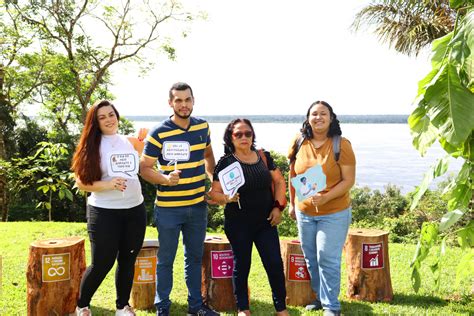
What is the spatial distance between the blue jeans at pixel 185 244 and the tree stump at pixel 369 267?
5.61 ft

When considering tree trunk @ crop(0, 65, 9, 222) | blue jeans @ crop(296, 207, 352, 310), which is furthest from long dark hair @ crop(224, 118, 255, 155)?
tree trunk @ crop(0, 65, 9, 222)

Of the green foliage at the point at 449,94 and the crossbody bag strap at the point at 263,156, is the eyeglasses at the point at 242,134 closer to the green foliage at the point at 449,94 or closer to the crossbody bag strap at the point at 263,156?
the crossbody bag strap at the point at 263,156

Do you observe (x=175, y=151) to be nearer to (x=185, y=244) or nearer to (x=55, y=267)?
(x=185, y=244)

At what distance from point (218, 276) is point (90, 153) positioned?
1692 millimetres

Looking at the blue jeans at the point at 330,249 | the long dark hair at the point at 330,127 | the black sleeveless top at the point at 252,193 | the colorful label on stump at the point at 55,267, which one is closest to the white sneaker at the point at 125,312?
the colorful label on stump at the point at 55,267

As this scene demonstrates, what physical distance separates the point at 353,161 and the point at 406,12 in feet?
25.5

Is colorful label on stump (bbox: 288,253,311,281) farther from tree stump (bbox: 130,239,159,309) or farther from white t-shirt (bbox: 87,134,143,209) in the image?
white t-shirt (bbox: 87,134,143,209)

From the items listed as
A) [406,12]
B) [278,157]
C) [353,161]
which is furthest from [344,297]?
[278,157]

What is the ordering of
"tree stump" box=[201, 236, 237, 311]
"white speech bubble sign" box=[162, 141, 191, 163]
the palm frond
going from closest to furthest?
1. "white speech bubble sign" box=[162, 141, 191, 163]
2. "tree stump" box=[201, 236, 237, 311]
3. the palm frond

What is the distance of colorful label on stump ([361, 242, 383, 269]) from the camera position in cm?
486

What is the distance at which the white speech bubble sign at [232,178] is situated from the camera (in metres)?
3.87

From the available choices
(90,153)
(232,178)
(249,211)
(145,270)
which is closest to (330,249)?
(249,211)

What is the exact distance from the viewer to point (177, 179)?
374cm

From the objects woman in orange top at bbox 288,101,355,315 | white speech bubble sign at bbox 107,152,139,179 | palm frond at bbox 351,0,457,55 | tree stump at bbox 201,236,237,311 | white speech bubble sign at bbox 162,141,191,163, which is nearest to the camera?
white speech bubble sign at bbox 107,152,139,179
